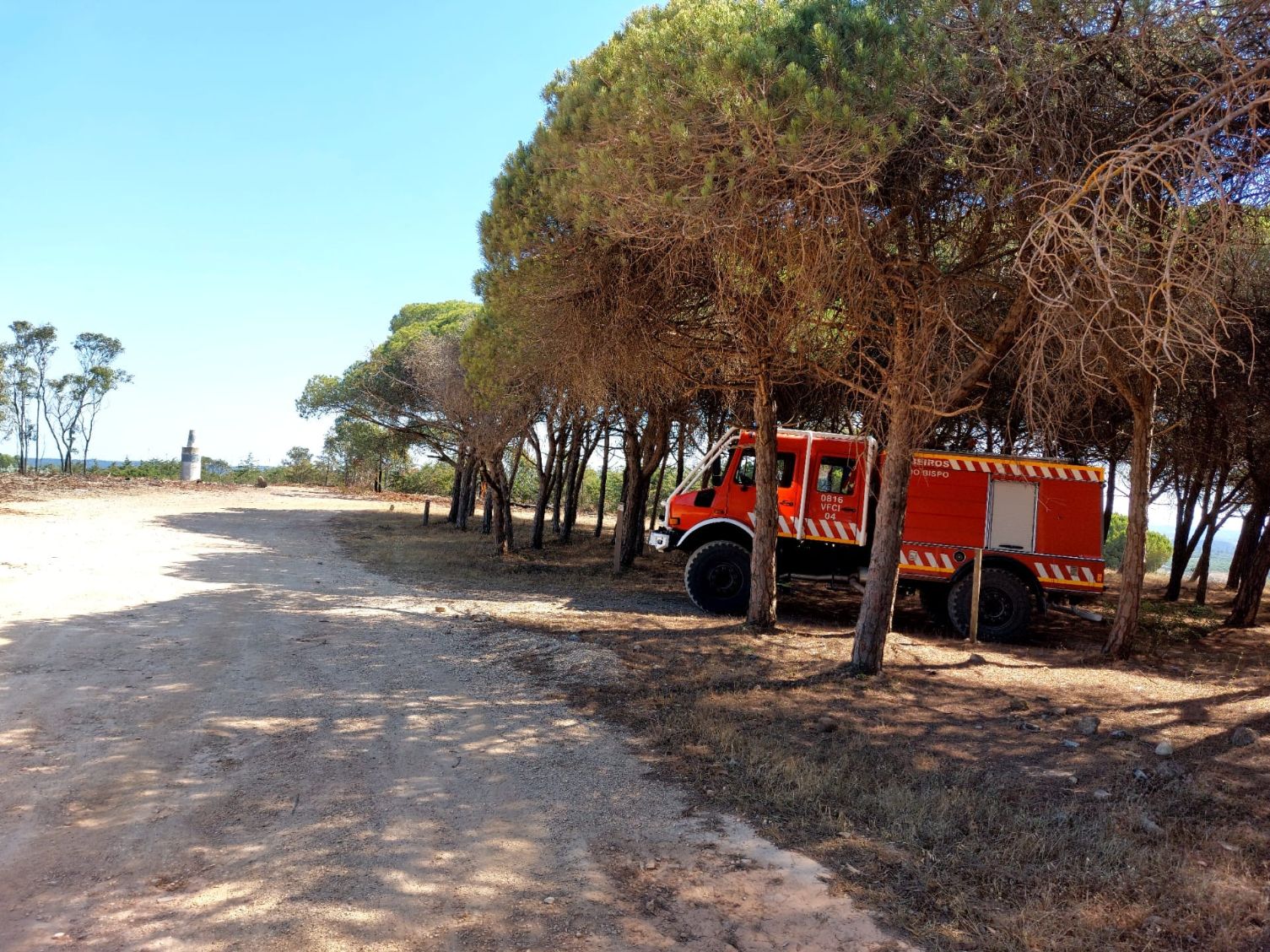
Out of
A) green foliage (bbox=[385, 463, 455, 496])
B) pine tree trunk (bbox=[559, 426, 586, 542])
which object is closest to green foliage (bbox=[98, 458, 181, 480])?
green foliage (bbox=[385, 463, 455, 496])

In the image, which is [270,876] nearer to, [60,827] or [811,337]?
[60,827]

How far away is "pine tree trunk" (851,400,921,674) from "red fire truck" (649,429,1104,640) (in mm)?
3096

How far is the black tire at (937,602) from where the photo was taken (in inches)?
488

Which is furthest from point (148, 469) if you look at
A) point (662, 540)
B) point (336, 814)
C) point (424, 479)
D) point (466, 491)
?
point (336, 814)

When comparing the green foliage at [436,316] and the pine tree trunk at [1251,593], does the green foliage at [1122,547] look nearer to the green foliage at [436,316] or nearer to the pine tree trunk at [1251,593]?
the pine tree trunk at [1251,593]

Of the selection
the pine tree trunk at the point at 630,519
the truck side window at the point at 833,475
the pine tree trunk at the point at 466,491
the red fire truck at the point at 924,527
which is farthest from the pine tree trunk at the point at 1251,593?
the pine tree trunk at the point at 466,491

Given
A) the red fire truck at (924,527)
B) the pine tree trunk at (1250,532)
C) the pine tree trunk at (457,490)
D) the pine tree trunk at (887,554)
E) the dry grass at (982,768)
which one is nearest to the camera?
the dry grass at (982,768)

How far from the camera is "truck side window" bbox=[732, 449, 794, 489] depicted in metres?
12.9

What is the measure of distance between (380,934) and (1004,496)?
11.0 metres

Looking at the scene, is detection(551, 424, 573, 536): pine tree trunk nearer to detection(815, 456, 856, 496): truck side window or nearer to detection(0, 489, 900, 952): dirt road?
detection(815, 456, 856, 496): truck side window

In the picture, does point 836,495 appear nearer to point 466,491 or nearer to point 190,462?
point 466,491

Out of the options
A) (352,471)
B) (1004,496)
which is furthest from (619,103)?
(352,471)

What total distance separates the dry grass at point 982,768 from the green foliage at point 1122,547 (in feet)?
50.7

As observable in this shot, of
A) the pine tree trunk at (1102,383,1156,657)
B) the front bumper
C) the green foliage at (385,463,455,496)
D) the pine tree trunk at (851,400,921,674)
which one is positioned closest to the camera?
the pine tree trunk at (851,400,921,674)
